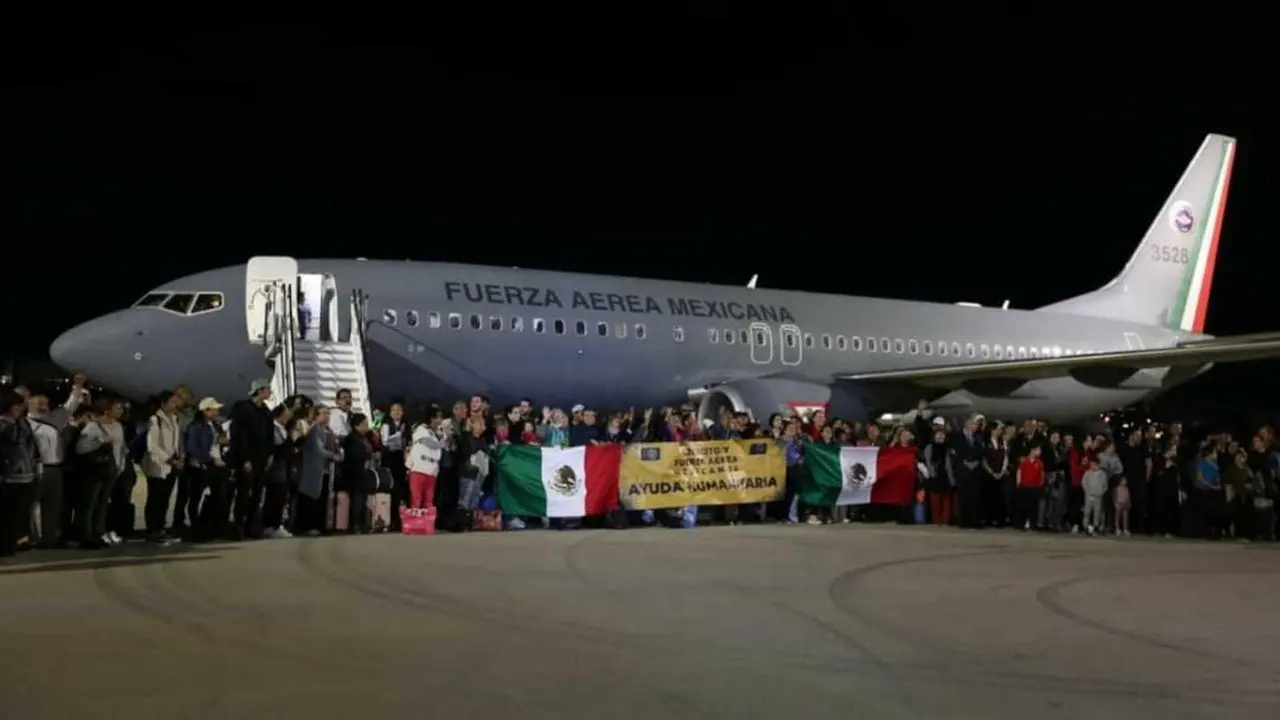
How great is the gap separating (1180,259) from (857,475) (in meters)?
21.6

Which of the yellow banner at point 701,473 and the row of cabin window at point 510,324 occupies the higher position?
the row of cabin window at point 510,324

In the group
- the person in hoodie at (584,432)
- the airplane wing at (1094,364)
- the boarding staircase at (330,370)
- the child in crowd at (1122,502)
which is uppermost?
the airplane wing at (1094,364)

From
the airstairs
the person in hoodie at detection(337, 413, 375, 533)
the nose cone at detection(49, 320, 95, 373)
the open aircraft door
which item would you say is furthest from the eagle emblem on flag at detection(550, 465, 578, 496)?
the nose cone at detection(49, 320, 95, 373)

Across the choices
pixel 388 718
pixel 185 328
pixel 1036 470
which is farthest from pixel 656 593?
pixel 185 328

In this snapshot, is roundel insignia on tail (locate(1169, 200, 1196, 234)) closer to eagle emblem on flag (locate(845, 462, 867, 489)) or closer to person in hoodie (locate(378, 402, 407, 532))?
eagle emblem on flag (locate(845, 462, 867, 489))

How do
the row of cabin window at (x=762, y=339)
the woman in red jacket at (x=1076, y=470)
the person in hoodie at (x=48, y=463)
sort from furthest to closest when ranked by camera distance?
the row of cabin window at (x=762, y=339) < the woman in red jacket at (x=1076, y=470) < the person in hoodie at (x=48, y=463)

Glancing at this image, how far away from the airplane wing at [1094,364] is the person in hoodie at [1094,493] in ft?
20.8

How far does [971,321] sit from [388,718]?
2518 centimetres

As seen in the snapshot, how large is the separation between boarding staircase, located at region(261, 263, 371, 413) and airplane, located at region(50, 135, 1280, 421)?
0.15 ft

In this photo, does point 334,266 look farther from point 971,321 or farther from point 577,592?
point 971,321

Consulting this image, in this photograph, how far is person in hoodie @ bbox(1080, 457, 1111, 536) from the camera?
15.8 metres

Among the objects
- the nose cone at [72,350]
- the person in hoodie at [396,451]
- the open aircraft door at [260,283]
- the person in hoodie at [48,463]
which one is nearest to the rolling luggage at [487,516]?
the person in hoodie at [396,451]

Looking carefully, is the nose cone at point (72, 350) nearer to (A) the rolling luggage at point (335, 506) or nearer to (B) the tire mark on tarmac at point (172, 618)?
(A) the rolling luggage at point (335, 506)

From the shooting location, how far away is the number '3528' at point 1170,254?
33.0 metres
